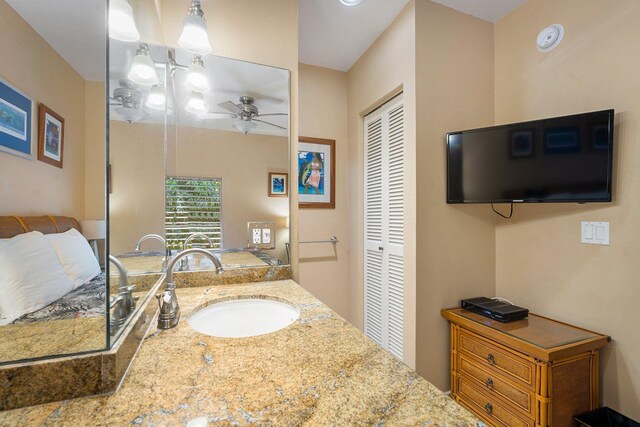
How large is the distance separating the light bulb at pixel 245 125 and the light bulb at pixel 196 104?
0.18m

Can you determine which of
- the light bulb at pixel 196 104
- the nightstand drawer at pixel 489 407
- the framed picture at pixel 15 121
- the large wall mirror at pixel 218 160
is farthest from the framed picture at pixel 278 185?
the nightstand drawer at pixel 489 407

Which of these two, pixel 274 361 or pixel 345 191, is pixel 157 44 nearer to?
pixel 274 361

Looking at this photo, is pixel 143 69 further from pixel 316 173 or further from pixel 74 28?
pixel 316 173

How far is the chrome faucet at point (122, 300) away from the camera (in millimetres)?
690

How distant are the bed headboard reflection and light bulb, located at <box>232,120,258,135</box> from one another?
1.13 metres

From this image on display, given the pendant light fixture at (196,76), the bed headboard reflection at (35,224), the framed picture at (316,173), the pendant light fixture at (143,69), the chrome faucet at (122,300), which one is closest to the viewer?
the bed headboard reflection at (35,224)

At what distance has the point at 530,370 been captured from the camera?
1327 millimetres

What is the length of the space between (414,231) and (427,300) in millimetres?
459

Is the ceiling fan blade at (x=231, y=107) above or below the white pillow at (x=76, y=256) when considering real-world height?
above

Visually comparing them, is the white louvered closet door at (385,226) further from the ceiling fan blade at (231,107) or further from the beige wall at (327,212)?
→ the ceiling fan blade at (231,107)

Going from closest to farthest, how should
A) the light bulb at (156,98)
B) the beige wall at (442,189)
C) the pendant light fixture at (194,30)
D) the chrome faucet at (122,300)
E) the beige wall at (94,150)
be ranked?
the beige wall at (94,150) < the chrome faucet at (122,300) < the light bulb at (156,98) < the pendant light fixture at (194,30) < the beige wall at (442,189)

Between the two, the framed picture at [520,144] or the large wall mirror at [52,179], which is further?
the framed picture at [520,144]

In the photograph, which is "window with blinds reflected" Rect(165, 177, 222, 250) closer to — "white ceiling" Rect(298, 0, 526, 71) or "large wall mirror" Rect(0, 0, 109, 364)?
"large wall mirror" Rect(0, 0, 109, 364)

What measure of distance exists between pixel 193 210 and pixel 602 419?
2326mm
